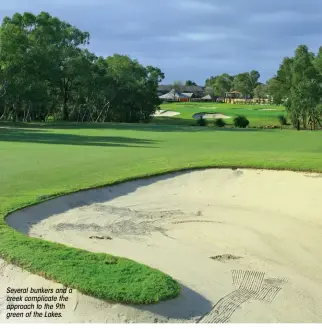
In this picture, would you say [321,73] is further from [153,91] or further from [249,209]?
[249,209]

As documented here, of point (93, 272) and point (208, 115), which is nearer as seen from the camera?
point (93, 272)

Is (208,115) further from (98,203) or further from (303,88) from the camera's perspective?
(98,203)

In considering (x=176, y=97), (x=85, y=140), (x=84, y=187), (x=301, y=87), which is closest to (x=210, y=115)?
(x=301, y=87)

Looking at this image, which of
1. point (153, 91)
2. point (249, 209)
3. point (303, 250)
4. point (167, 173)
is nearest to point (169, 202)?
point (249, 209)

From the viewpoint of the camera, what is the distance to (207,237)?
10164 mm

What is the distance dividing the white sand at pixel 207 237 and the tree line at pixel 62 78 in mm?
42510

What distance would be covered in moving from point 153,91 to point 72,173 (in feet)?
213

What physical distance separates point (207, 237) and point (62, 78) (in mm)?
61269

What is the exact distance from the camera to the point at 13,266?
7.31 metres

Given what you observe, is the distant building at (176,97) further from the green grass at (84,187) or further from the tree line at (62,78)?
the green grass at (84,187)

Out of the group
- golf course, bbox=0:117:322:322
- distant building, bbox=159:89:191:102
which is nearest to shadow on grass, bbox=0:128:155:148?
golf course, bbox=0:117:322:322

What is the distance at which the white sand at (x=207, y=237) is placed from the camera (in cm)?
631

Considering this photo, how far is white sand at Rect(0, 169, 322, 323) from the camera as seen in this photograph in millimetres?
6309

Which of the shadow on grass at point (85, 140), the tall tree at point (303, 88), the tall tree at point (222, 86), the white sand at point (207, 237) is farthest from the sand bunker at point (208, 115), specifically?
the tall tree at point (222, 86)
